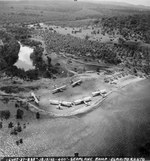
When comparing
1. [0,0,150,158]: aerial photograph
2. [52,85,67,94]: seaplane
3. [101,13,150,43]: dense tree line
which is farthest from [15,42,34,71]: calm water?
[101,13,150,43]: dense tree line

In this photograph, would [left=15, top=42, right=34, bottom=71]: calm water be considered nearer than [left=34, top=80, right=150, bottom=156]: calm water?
No

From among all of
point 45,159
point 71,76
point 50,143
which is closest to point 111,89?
point 71,76

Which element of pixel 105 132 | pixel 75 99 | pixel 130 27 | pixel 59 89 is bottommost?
pixel 105 132

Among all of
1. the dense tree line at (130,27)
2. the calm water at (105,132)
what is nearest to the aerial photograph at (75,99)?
the calm water at (105,132)

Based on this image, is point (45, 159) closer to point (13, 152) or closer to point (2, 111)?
point (13, 152)

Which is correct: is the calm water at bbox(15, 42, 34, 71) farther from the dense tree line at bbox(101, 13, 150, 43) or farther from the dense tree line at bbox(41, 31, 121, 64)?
the dense tree line at bbox(101, 13, 150, 43)

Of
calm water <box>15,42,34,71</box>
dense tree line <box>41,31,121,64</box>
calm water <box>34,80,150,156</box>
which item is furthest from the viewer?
dense tree line <box>41,31,121,64</box>

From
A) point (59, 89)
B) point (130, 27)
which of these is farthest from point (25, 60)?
point (130, 27)

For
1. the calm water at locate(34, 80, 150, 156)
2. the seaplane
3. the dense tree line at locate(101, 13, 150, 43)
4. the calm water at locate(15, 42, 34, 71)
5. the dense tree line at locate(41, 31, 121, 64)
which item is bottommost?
the calm water at locate(34, 80, 150, 156)

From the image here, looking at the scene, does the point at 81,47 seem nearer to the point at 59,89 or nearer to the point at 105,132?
the point at 59,89
